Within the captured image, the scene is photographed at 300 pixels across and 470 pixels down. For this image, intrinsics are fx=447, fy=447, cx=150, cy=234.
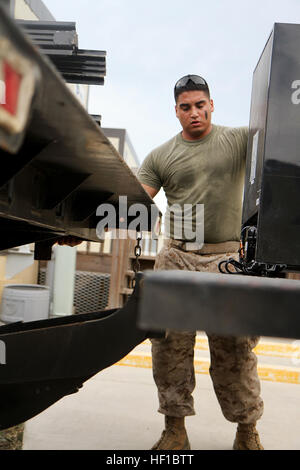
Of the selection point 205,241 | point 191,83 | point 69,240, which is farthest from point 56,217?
point 191,83

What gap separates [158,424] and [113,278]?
172 inches

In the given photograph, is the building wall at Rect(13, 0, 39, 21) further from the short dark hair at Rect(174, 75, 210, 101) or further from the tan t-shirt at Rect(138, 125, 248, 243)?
the tan t-shirt at Rect(138, 125, 248, 243)

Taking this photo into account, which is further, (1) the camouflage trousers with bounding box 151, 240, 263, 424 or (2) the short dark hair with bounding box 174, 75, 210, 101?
(2) the short dark hair with bounding box 174, 75, 210, 101

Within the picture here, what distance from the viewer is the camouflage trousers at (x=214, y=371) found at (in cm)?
261

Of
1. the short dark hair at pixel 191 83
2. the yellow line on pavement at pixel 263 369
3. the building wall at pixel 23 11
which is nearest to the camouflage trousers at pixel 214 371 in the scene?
the short dark hair at pixel 191 83

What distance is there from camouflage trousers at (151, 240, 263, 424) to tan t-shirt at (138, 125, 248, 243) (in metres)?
0.21

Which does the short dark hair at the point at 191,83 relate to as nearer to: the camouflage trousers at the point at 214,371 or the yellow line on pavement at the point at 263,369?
the camouflage trousers at the point at 214,371

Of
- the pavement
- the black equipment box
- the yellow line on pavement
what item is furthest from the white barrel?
the black equipment box

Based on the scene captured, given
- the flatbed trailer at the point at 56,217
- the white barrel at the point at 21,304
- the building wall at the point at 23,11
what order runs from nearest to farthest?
the flatbed trailer at the point at 56,217 → the white barrel at the point at 21,304 → the building wall at the point at 23,11

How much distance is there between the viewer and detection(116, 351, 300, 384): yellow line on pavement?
4.45 m

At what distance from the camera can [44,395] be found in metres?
1.81

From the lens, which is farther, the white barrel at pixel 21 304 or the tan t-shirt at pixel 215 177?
the white barrel at pixel 21 304

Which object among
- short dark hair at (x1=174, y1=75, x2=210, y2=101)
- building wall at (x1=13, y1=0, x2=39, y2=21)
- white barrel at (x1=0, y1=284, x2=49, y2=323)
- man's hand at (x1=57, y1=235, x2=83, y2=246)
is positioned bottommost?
white barrel at (x1=0, y1=284, x2=49, y2=323)

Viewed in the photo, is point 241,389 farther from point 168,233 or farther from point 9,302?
point 9,302
